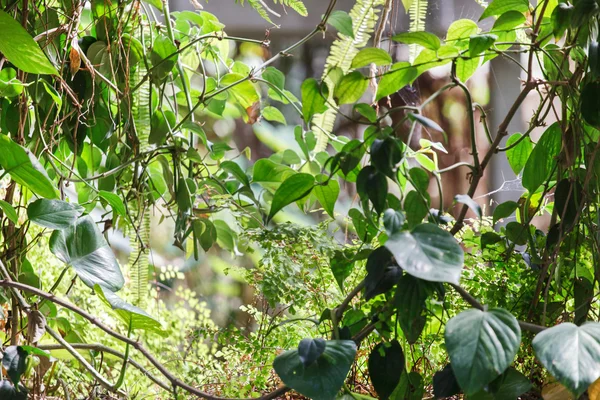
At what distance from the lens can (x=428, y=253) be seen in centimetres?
63

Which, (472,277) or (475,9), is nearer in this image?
(472,277)

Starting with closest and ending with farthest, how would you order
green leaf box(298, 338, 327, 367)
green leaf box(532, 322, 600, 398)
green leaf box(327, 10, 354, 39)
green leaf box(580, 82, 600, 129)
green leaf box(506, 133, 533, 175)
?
1. green leaf box(532, 322, 600, 398)
2. green leaf box(298, 338, 327, 367)
3. green leaf box(580, 82, 600, 129)
4. green leaf box(327, 10, 354, 39)
5. green leaf box(506, 133, 533, 175)

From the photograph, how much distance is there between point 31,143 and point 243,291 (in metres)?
0.98

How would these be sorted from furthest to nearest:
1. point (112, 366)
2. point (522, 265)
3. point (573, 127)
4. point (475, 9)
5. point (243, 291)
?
point (243, 291)
point (475, 9)
point (112, 366)
point (522, 265)
point (573, 127)

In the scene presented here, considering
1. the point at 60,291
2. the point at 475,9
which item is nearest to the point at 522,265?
the point at 475,9

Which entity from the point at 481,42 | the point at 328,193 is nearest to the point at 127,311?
the point at 328,193

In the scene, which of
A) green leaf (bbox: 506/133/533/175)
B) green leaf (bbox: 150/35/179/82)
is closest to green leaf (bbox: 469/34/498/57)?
green leaf (bbox: 506/133/533/175)

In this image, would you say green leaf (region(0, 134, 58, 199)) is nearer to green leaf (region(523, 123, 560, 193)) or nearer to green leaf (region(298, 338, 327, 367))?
green leaf (region(298, 338, 327, 367))

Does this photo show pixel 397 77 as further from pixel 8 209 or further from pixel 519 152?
pixel 8 209

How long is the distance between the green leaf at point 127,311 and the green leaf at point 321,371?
0.67 feet

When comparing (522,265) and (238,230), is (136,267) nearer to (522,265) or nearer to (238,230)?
(238,230)

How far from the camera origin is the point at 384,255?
75 centimetres

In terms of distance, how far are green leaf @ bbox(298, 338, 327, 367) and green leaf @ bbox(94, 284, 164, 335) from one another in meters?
0.23

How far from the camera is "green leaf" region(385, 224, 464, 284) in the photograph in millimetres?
602
